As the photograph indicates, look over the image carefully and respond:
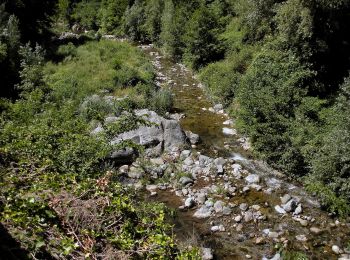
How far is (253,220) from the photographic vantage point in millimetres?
11336

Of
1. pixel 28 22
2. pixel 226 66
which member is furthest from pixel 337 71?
pixel 28 22

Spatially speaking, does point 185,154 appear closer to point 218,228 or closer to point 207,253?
point 218,228

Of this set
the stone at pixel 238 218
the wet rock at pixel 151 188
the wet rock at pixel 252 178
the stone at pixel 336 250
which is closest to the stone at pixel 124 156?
the wet rock at pixel 151 188

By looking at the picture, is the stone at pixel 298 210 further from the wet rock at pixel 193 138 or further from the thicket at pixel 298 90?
the wet rock at pixel 193 138

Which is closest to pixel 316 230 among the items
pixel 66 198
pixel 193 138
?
pixel 193 138

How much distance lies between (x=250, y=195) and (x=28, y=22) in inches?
1119

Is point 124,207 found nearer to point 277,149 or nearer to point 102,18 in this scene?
point 277,149

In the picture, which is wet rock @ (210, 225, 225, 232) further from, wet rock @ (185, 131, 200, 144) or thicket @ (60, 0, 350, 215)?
wet rock @ (185, 131, 200, 144)

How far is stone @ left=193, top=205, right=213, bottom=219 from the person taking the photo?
1146 cm

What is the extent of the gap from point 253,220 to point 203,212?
1581 mm

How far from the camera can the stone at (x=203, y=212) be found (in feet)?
37.6

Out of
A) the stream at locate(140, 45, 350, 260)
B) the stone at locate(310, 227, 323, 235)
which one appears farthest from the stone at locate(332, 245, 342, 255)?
the stone at locate(310, 227, 323, 235)

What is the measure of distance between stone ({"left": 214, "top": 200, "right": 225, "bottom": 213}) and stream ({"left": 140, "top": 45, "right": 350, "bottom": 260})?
0.16 ft

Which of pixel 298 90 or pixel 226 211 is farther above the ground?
pixel 298 90
